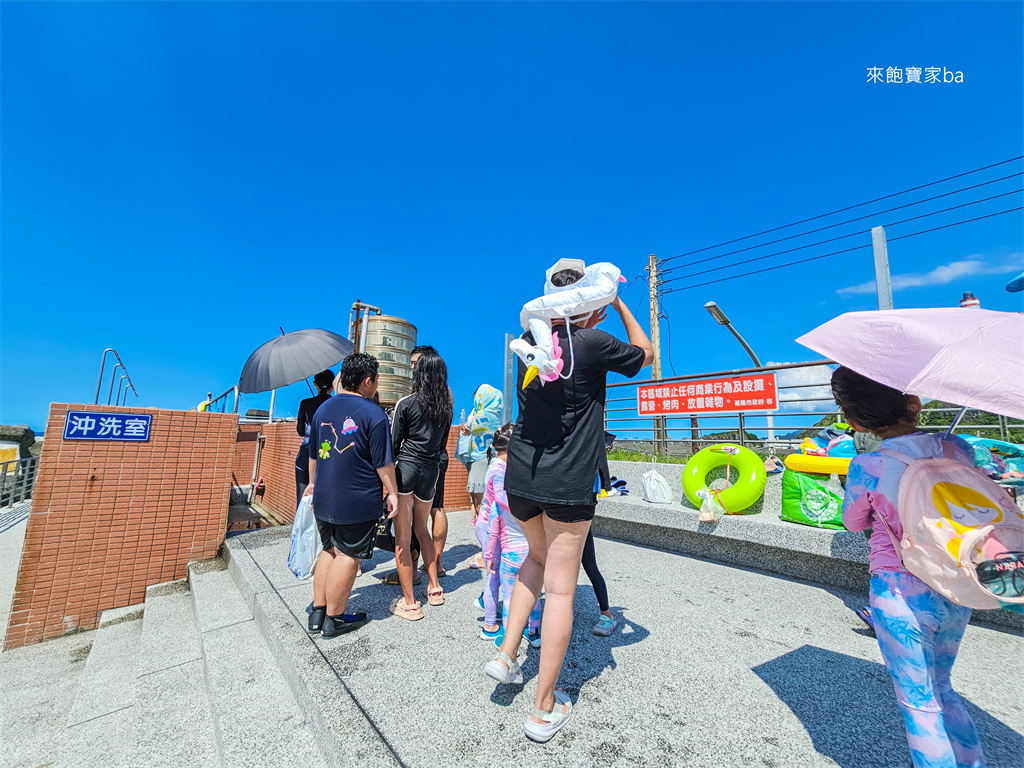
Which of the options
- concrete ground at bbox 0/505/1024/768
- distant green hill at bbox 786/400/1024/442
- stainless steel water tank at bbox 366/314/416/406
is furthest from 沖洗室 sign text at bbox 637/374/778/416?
stainless steel water tank at bbox 366/314/416/406

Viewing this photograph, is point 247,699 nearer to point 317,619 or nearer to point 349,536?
point 317,619

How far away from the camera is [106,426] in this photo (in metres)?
4.39

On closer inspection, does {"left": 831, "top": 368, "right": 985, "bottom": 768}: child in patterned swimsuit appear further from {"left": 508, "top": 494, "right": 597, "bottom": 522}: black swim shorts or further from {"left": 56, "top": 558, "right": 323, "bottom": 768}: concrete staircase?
{"left": 56, "top": 558, "right": 323, "bottom": 768}: concrete staircase

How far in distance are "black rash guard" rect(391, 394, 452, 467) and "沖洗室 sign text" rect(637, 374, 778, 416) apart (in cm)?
441

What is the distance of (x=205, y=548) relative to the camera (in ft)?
15.6

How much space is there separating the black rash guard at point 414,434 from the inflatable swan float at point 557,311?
1.47 meters

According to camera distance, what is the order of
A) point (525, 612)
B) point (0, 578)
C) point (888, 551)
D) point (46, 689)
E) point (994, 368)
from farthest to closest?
point (0, 578) → point (46, 689) → point (525, 612) → point (888, 551) → point (994, 368)

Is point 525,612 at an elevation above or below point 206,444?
below

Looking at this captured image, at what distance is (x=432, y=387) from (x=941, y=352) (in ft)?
8.88

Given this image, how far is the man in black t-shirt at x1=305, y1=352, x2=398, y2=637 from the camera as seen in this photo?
2.66 meters

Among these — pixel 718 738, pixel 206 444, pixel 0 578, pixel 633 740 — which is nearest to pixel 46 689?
pixel 206 444

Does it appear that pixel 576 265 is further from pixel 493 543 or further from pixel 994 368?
pixel 493 543


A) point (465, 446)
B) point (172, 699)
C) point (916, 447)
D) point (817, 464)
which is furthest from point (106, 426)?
point (817, 464)

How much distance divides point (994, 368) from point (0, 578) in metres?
9.76
